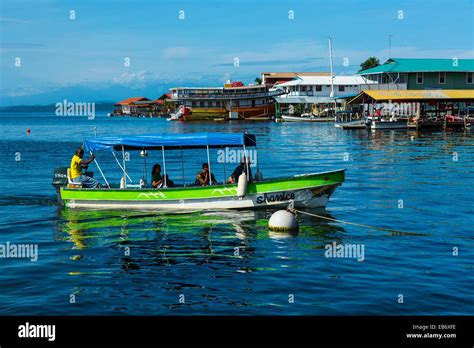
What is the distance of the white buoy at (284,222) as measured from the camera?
21.1 metres

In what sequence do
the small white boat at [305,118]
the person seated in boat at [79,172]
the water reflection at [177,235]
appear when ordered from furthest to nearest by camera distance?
the small white boat at [305,118], the person seated in boat at [79,172], the water reflection at [177,235]

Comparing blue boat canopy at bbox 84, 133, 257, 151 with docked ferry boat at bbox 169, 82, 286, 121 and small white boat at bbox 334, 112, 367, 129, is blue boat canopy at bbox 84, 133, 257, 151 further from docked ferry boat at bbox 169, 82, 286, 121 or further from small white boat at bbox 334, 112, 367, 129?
docked ferry boat at bbox 169, 82, 286, 121

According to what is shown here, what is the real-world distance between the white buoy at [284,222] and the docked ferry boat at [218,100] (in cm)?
9728

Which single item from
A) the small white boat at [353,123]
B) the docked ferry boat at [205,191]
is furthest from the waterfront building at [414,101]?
the docked ferry boat at [205,191]

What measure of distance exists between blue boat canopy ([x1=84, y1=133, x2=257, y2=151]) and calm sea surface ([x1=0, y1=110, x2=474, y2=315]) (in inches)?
109

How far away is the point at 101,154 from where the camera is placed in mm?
56625

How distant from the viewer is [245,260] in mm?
18203

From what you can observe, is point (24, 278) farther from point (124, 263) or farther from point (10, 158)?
point (10, 158)

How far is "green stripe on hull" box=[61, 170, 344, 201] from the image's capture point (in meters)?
24.0

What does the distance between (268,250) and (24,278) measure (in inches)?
279

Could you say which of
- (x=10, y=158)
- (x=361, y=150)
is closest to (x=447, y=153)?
(x=361, y=150)

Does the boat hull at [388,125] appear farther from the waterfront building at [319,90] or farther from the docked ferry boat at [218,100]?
the docked ferry boat at [218,100]

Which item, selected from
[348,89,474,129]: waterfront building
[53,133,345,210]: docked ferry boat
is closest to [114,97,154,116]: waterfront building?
[348,89,474,129]: waterfront building
